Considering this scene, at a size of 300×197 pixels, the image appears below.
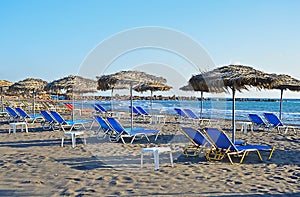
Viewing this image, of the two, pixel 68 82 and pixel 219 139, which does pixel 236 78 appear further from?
pixel 68 82

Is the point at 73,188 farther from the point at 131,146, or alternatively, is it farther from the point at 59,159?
the point at 131,146

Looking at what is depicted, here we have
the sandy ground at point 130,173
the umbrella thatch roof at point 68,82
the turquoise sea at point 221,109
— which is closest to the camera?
the sandy ground at point 130,173

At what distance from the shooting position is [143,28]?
995cm

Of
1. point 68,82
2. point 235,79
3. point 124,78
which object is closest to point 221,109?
point 68,82

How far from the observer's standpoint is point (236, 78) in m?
5.74

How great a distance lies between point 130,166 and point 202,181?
4.26 feet

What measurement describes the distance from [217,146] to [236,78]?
1.30m

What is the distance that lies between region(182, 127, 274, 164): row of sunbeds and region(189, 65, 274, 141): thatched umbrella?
0.63 meters

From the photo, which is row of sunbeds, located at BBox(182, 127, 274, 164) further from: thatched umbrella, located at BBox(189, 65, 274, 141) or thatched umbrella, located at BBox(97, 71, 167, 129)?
thatched umbrella, located at BBox(97, 71, 167, 129)

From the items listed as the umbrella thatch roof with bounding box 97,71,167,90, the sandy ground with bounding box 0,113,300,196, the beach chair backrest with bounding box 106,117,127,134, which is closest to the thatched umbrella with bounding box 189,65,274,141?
the sandy ground with bounding box 0,113,300,196

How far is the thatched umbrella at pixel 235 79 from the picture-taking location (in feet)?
18.9

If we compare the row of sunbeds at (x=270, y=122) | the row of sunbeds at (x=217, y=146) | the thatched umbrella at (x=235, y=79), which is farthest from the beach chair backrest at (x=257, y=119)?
the row of sunbeds at (x=217, y=146)

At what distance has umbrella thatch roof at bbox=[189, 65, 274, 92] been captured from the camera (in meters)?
5.75

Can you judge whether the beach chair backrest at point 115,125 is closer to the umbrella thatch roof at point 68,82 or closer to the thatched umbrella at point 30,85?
the umbrella thatch roof at point 68,82
